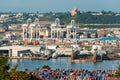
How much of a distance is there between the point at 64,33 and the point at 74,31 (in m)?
0.94

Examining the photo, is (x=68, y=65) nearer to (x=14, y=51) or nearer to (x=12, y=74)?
(x=14, y=51)

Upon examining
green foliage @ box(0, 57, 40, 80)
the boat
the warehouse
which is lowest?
the boat

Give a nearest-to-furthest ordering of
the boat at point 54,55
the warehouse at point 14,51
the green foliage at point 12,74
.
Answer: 1. the green foliage at point 12,74
2. the boat at point 54,55
3. the warehouse at point 14,51

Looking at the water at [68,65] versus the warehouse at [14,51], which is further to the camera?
the warehouse at [14,51]

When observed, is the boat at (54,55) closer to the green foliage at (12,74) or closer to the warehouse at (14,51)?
the warehouse at (14,51)

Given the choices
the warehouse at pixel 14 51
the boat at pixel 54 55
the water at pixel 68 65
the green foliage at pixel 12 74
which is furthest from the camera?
the warehouse at pixel 14 51

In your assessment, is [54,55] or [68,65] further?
[54,55]

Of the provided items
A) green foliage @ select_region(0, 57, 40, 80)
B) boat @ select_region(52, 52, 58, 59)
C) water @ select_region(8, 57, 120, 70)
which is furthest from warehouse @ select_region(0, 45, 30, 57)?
green foliage @ select_region(0, 57, 40, 80)

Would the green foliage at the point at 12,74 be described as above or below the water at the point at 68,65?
above

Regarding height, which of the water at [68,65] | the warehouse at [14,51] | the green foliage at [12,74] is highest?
the green foliage at [12,74]

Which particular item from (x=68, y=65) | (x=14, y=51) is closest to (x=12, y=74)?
(x=68, y=65)

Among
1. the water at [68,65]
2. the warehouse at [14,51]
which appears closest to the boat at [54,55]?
the warehouse at [14,51]

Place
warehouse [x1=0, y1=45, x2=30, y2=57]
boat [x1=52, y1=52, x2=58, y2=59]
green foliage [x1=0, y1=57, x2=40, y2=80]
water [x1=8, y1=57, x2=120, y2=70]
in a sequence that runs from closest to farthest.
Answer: green foliage [x1=0, y1=57, x2=40, y2=80]
water [x1=8, y1=57, x2=120, y2=70]
boat [x1=52, y1=52, x2=58, y2=59]
warehouse [x1=0, y1=45, x2=30, y2=57]

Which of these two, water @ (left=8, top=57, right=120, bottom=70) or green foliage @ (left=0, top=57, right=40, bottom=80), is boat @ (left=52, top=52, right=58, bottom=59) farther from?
green foliage @ (left=0, top=57, right=40, bottom=80)
